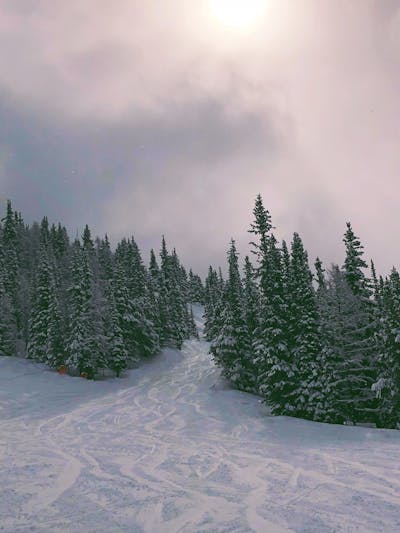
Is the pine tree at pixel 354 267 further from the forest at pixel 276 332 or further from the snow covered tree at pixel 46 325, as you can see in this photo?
the snow covered tree at pixel 46 325

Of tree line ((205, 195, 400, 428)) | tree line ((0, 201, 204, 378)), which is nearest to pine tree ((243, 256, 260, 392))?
tree line ((205, 195, 400, 428))

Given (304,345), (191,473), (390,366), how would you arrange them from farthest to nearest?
(304,345) → (390,366) → (191,473)

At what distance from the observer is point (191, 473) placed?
12.8m

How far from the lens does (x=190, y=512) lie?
8.84 m

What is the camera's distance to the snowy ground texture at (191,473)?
27.5 feet

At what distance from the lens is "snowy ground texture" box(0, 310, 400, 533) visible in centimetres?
839

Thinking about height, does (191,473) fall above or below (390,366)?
below

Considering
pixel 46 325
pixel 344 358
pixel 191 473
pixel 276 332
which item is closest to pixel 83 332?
pixel 46 325

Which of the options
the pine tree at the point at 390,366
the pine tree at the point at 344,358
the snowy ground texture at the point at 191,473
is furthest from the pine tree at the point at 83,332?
the pine tree at the point at 390,366

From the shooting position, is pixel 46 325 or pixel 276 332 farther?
pixel 46 325

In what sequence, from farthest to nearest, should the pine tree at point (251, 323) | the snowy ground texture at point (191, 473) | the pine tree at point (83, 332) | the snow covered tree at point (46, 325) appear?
the snow covered tree at point (46, 325) → the pine tree at point (83, 332) → the pine tree at point (251, 323) → the snowy ground texture at point (191, 473)

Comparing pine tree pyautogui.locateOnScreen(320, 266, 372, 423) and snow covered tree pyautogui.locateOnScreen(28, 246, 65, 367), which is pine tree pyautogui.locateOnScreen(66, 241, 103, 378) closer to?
snow covered tree pyautogui.locateOnScreen(28, 246, 65, 367)

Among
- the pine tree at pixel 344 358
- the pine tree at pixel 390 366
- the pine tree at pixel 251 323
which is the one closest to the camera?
the pine tree at pixel 390 366

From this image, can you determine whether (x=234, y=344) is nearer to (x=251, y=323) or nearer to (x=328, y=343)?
(x=251, y=323)
